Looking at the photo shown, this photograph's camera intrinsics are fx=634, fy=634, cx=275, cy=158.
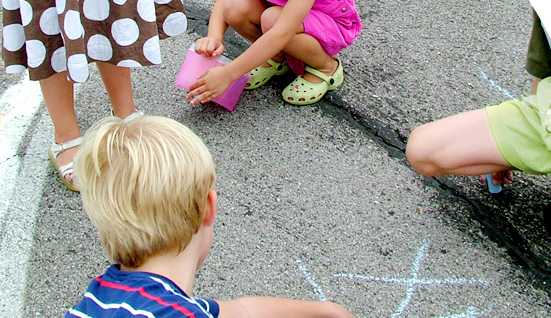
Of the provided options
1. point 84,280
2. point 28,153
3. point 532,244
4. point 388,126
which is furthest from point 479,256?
point 28,153

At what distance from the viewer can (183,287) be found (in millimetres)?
1162

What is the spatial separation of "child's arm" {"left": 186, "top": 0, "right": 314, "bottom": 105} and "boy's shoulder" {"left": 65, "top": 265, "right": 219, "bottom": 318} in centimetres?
111

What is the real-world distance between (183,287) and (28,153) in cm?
119

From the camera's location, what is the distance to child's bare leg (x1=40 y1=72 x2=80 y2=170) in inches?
76.4

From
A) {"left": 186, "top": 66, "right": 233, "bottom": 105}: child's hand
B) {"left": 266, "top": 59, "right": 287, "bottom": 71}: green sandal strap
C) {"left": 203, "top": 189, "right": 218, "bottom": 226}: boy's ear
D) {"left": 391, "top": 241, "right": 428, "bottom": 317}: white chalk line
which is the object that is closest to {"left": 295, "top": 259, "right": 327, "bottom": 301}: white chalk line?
{"left": 391, "top": 241, "right": 428, "bottom": 317}: white chalk line

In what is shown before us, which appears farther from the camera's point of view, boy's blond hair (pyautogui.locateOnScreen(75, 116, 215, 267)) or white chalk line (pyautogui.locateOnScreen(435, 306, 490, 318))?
white chalk line (pyautogui.locateOnScreen(435, 306, 490, 318))

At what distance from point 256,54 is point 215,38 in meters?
0.21

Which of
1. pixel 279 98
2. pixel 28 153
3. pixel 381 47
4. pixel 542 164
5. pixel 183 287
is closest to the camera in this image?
pixel 183 287

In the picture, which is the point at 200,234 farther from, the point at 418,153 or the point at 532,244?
the point at 532,244

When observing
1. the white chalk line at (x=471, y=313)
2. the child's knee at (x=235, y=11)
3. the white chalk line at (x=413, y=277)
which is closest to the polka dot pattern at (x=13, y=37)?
the child's knee at (x=235, y=11)

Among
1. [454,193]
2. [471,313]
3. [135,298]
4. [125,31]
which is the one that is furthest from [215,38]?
[135,298]

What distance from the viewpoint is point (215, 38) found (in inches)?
89.1

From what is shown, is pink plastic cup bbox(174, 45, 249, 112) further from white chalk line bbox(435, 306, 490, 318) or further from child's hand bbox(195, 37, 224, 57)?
white chalk line bbox(435, 306, 490, 318)

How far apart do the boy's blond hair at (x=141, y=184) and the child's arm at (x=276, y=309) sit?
25 centimetres
